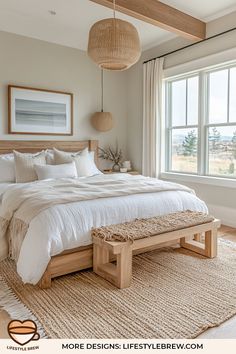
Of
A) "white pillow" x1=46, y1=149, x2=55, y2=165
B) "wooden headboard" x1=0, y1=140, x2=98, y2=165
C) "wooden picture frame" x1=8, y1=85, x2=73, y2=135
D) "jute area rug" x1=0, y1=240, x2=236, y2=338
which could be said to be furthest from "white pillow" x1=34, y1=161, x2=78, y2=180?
"jute area rug" x1=0, y1=240, x2=236, y2=338

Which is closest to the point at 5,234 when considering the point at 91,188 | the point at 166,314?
the point at 91,188

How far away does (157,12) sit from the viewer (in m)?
3.51

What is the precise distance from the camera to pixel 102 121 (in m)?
5.08

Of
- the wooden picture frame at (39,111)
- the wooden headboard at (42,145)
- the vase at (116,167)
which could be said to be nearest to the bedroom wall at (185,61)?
the vase at (116,167)

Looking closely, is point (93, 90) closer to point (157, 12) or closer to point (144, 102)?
point (144, 102)

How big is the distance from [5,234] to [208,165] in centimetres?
296

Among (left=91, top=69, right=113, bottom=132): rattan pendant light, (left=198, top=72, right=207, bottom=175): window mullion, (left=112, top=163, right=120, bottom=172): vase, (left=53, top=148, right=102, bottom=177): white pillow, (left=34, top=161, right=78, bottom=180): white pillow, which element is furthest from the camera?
(left=112, top=163, right=120, bottom=172): vase

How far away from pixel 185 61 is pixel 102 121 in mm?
1661

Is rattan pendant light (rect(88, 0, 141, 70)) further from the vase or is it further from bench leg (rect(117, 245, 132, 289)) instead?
the vase

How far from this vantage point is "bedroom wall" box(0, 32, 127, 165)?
4.30 metres

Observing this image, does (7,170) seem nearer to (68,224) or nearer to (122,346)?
(68,224)

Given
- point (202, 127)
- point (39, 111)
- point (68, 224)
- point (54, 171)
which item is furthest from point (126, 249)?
point (39, 111)

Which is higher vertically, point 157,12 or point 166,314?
point 157,12

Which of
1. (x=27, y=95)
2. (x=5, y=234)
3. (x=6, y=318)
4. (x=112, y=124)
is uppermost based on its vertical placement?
(x=27, y=95)
